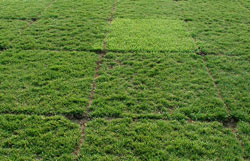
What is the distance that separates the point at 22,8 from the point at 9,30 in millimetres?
2378

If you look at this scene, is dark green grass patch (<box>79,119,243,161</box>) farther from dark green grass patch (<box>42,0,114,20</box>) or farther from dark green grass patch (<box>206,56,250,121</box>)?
dark green grass patch (<box>42,0,114,20</box>)

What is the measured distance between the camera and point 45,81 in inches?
190

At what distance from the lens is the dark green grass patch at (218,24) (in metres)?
6.33

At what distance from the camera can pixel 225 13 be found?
8.74m

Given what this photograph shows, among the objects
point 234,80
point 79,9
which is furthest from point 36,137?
point 79,9

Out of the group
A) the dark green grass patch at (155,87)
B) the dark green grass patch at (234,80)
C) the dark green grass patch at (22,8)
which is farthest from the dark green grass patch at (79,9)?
the dark green grass patch at (234,80)

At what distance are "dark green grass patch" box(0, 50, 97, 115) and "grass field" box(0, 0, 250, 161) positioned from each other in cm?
2

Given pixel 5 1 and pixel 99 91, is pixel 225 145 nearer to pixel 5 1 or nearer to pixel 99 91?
pixel 99 91

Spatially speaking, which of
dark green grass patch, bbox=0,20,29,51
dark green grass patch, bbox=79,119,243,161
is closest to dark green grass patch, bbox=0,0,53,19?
dark green grass patch, bbox=0,20,29,51

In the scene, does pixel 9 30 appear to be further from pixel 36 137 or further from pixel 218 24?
pixel 218 24

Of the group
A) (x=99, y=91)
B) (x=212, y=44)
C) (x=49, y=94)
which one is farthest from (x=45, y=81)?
(x=212, y=44)

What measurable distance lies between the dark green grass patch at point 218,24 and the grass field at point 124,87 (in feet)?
0.12

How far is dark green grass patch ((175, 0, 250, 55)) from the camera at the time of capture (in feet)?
20.8

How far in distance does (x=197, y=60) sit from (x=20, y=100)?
14.3 ft
